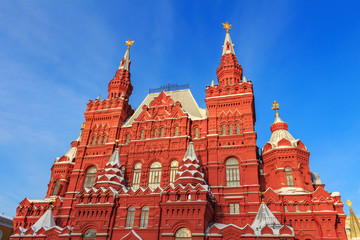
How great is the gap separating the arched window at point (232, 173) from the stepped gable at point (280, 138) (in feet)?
15.4

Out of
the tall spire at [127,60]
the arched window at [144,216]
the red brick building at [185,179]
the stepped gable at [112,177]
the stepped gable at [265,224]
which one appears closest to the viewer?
the stepped gable at [265,224]

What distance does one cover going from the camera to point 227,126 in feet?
112

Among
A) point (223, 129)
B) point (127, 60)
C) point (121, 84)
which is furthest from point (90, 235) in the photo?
point (127, 60)

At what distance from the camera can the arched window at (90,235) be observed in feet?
90.6

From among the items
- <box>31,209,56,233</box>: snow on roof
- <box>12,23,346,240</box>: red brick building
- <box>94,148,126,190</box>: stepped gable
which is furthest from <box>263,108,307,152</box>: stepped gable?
<box>31,209,56,233</box>: snow on roof

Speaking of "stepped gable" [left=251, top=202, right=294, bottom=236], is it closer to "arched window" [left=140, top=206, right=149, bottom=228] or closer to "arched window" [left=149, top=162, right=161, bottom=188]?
"arched window" [left=140, top=206, right=149, bottom=228]

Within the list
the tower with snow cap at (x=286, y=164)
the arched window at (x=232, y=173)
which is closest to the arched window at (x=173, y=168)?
the arched window at (x=232, y=173)

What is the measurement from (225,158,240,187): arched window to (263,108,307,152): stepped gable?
471 centimetres

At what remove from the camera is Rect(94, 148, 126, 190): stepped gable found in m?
30.6

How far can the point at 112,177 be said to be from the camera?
1221 inches

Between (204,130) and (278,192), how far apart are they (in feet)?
36.2

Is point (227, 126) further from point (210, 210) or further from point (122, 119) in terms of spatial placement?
point (122, 119)

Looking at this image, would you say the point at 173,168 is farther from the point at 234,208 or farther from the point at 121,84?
the point at 121,84

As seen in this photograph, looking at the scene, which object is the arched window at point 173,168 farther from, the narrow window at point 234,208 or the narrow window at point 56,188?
the narrow window at point 56,188
